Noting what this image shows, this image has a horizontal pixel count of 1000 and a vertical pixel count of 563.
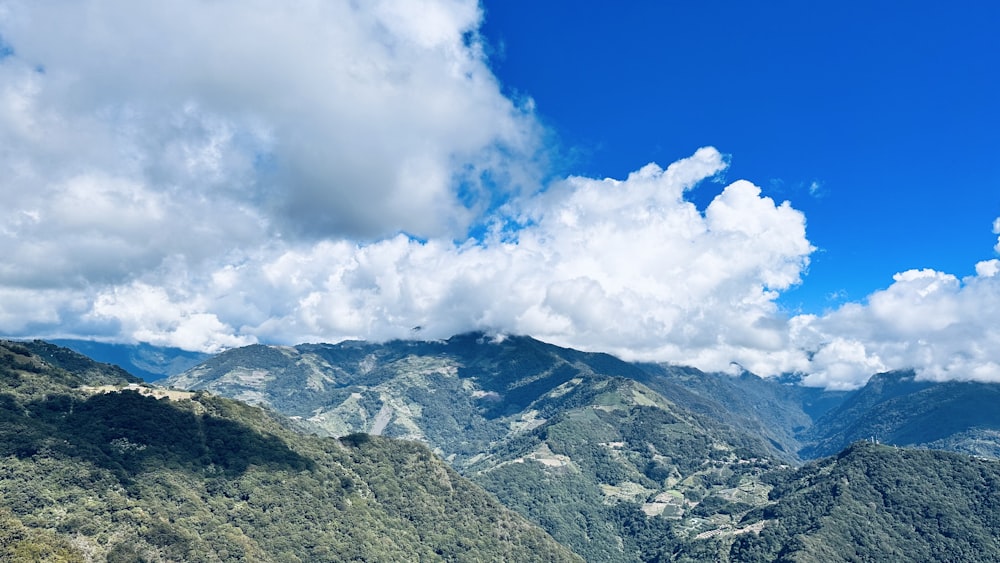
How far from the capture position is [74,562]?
19775 cm

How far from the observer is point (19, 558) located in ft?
603

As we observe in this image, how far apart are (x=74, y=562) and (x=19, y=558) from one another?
17.3m

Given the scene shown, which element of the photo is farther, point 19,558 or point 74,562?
point 74,562
